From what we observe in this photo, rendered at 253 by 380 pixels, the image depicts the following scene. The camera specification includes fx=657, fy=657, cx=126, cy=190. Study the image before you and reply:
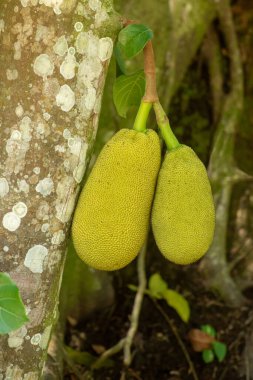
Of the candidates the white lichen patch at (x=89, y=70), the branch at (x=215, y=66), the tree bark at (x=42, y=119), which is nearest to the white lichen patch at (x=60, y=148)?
the tree bark at (x=42, y=119)

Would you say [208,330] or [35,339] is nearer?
[35,339]

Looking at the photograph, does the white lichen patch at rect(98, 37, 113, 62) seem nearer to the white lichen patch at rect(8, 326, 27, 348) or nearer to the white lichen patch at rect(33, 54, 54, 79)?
the white lichen patch at rect(33, 54, 54, 79)

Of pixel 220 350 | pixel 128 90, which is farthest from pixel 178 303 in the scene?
pixel 128 90

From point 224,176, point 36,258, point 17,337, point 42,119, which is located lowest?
point 224,176

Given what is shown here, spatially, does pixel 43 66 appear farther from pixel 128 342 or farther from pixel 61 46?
pixel 128 342

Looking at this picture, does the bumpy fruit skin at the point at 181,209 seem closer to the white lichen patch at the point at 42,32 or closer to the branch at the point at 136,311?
the white lichen patch at the point at 42,32

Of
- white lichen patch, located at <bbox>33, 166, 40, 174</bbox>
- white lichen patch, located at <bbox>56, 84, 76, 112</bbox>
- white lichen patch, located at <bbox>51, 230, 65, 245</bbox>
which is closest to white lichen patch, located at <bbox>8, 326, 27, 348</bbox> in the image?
white lichen patch, located at <bbox>51, 230, 65, 245</bbox>
